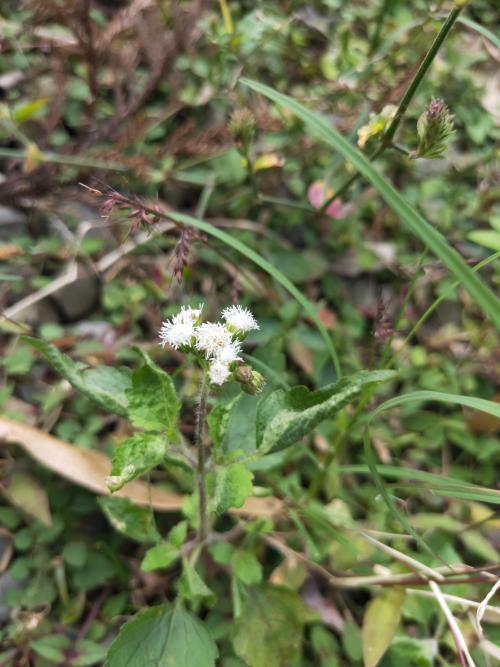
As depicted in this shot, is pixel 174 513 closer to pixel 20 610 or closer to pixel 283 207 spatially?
pixel 20 610

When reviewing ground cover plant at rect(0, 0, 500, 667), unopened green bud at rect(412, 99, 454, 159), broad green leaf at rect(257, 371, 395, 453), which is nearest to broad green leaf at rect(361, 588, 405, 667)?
ground cover plant at rect(0, 0, 500, 667)

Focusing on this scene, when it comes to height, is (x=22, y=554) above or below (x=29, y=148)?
below

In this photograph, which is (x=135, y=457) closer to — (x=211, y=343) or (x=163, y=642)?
(x=211, y=343)

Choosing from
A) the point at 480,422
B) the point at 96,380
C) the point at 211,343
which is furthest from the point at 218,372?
the point at 480,422

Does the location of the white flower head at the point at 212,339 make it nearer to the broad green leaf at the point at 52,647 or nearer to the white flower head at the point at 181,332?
the white flower head at the point at 181,332

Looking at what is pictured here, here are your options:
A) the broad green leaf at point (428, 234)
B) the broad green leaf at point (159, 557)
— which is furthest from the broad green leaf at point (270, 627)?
the broad green leaf at point (428, 234)

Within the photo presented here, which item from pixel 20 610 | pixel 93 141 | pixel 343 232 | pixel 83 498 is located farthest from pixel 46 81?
pixel 20 610
